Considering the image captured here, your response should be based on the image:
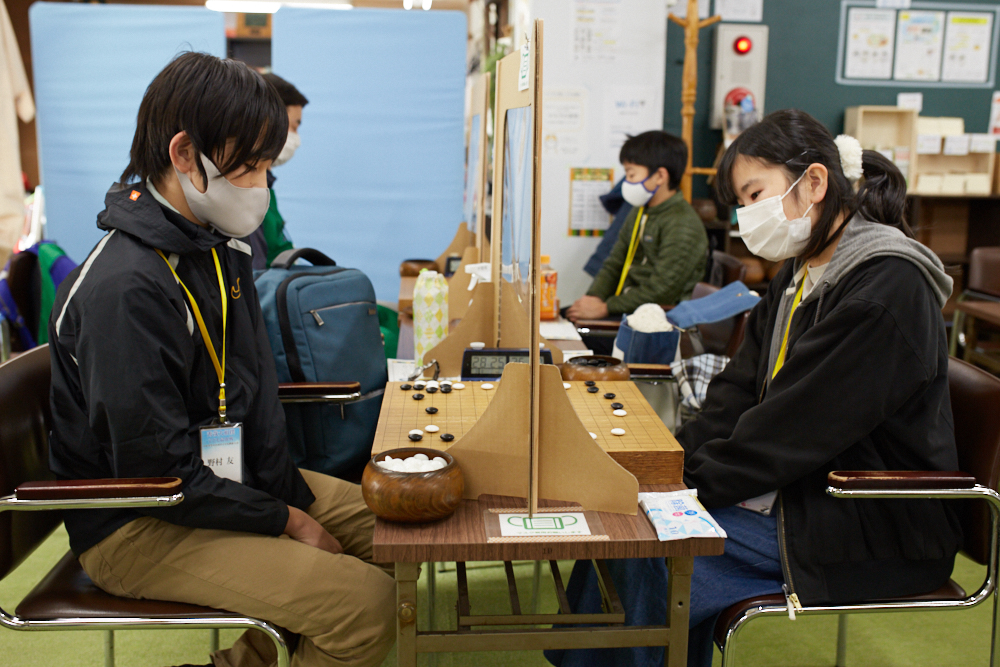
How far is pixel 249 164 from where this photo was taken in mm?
1278

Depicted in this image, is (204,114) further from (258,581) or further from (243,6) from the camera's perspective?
(243,6)

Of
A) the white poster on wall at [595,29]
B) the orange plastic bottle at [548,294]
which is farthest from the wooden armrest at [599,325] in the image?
the white poster on wall at [595,29]

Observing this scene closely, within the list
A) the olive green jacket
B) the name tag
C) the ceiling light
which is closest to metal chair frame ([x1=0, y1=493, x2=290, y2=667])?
the name tag

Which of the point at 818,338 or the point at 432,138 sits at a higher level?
the point at 432,138

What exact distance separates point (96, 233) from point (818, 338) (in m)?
3.97

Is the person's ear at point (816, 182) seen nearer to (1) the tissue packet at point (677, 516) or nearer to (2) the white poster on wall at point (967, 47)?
(1) the tissue packet at point (677, 516)

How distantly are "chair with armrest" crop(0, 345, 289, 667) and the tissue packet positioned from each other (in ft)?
2.02

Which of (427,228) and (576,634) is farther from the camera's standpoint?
(427,228)

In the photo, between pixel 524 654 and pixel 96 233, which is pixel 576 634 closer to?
pixel 524 654

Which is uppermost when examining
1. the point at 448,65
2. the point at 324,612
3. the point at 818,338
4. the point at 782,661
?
the point at 448,65

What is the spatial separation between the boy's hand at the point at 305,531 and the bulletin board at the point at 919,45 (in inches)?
186

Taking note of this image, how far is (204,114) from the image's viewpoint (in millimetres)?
1215

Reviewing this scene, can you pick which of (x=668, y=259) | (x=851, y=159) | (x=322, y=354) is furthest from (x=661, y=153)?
(x=322, y=354)

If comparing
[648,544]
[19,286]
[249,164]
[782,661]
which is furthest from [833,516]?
[19,286]
